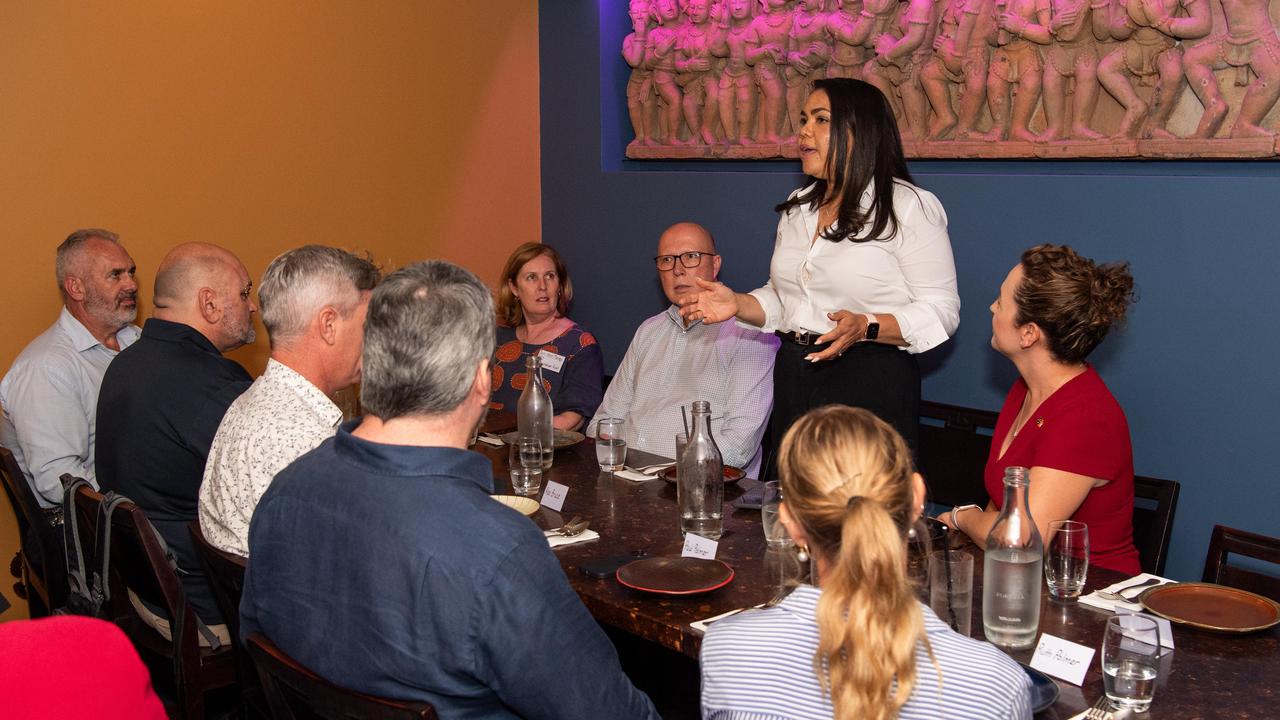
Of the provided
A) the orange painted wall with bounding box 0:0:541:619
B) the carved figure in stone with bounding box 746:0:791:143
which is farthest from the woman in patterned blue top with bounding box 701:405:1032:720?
the orange painted wall with bounding box 0:0:541:619

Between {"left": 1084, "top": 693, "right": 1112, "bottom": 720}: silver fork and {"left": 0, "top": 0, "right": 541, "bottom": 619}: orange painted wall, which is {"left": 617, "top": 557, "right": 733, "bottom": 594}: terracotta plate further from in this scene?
{"left": 0, "top": 0, "right": 541, "bottom": 619}: orange painted wall

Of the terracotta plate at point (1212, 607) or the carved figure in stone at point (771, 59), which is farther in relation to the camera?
the carved figure in stone at point (771, 59)

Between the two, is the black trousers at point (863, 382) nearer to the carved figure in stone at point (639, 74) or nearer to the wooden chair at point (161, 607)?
the wooden chair at point (161, 607)

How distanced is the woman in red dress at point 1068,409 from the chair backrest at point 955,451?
915 mm

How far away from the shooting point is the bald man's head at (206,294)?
278cm

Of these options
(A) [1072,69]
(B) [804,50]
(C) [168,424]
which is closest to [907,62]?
(B) [804,50]

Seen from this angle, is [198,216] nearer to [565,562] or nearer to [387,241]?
[387,241]

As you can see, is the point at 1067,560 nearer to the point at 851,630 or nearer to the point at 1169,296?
the point at 851,630

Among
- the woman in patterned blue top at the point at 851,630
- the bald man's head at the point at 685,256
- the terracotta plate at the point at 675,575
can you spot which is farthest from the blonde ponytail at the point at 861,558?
the bald man's head at the point at 685,256

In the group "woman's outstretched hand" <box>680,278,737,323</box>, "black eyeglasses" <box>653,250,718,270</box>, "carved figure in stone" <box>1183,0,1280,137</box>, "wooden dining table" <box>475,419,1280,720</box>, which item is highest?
"carved figure in stone" <box>1183,0,1280,137</box>

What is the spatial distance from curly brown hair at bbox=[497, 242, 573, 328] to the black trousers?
1396 mm

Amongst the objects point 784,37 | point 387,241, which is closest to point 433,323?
point 784,37

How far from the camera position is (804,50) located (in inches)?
149

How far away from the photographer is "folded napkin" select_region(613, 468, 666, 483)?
2.73 meters
